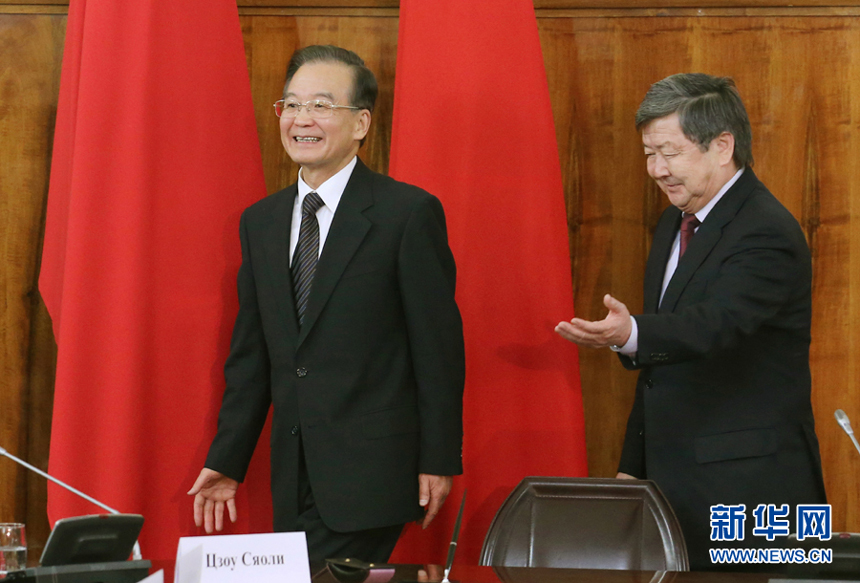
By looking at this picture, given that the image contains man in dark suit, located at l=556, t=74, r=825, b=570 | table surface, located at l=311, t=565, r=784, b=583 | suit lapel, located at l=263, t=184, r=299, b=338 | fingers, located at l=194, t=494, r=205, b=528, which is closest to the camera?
table surface, located at l=311, t=565, r=784, b=583

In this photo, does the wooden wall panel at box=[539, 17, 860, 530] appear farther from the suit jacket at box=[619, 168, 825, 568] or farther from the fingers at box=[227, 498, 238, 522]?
the fingers at box=[227, 498, 238, 522]

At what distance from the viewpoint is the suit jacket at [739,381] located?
202 cm

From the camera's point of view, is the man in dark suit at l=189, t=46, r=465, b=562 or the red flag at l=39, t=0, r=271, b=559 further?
the red flag at l=39, t=0, r=271, b=559

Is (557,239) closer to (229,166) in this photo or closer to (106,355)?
(229,166)

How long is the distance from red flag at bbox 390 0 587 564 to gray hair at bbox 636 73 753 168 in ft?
1.08

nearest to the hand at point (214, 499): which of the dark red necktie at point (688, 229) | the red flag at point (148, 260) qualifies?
the red flag at point (148, 260)

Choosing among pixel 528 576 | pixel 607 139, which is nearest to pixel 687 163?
pixel 607 139

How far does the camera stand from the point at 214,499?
2.21 m

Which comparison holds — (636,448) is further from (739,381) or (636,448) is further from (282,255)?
(282,255)

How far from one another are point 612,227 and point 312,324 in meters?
1.15

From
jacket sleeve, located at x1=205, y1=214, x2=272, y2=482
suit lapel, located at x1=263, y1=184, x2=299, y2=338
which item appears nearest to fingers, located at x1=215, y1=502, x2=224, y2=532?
jacket sleeve, located at x1=205, y1=214, x2=272, y2=482

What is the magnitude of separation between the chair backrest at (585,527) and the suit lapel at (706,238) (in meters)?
0.60

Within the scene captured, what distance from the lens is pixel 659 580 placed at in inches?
53.2

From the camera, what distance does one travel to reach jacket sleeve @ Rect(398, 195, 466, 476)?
1.99 metres
